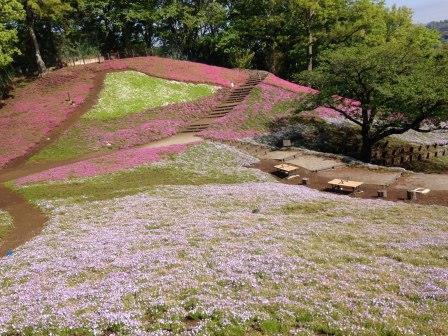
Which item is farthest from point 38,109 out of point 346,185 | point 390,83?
point 390,83

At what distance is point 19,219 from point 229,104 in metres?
35.1

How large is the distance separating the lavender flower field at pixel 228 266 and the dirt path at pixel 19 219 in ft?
3.31

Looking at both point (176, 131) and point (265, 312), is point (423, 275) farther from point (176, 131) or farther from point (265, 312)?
point (176, 131)

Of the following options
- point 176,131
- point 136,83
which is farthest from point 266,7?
point 176,131

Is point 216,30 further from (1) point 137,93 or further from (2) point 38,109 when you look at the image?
(2) point 38,109

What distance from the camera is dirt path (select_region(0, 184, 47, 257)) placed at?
79.8 feet

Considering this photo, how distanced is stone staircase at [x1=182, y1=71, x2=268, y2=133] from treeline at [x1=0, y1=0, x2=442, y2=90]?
12518 mm

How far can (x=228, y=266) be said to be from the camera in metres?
17.7

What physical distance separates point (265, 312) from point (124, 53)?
80.5 metres

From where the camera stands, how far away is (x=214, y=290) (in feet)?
51.2

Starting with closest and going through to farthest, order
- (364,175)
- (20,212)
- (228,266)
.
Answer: (228,266), (20,212), (364,175)

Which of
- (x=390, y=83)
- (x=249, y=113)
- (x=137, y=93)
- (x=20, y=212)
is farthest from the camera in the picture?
(x=137, y=93)

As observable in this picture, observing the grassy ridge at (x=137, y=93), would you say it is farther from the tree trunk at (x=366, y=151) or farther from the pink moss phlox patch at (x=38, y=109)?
the tree trunk at (x=366, y=151)

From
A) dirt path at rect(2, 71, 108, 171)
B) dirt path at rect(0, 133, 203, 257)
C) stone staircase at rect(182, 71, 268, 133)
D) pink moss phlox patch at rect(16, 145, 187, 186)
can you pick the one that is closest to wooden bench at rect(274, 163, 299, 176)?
pink moss phlox patch at rect(16, 145, 187, 186)
